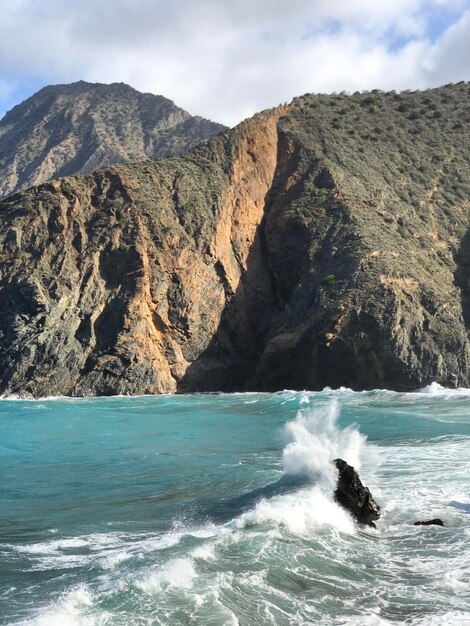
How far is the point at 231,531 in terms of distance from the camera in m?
10.5

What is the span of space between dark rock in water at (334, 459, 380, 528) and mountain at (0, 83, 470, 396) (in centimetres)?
2424

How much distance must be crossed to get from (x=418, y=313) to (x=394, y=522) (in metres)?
27.8

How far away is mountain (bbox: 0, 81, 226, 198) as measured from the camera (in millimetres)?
100625

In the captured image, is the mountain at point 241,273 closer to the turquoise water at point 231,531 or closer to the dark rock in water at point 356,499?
the turquoise water at point 231,531

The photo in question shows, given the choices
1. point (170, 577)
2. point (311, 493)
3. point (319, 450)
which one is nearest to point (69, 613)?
point (170, 577)

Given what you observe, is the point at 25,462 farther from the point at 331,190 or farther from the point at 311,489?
the point at 331,190

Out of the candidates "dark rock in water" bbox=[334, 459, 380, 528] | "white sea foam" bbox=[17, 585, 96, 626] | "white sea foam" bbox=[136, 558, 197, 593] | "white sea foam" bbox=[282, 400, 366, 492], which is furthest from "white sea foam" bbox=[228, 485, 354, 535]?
"white sea foam" bbox=[17, 585, 96, 626]

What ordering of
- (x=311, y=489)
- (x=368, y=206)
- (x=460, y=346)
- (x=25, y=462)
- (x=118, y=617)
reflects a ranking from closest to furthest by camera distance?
(x=118, y=617) → (x=311, y=489) → (x=25, y=462) → (x=460, y=346) → (x=368, y=206)

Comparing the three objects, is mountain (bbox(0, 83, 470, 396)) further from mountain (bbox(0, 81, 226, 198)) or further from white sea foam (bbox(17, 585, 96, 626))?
mountain (bbox(0, 81, 226, 198))

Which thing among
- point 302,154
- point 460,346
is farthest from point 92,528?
point 302,154

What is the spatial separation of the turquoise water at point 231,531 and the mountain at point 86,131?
80.3 m

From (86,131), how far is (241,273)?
Answer: 2871 inches

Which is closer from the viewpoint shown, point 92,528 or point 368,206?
point 92,528

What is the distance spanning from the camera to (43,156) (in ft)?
343
